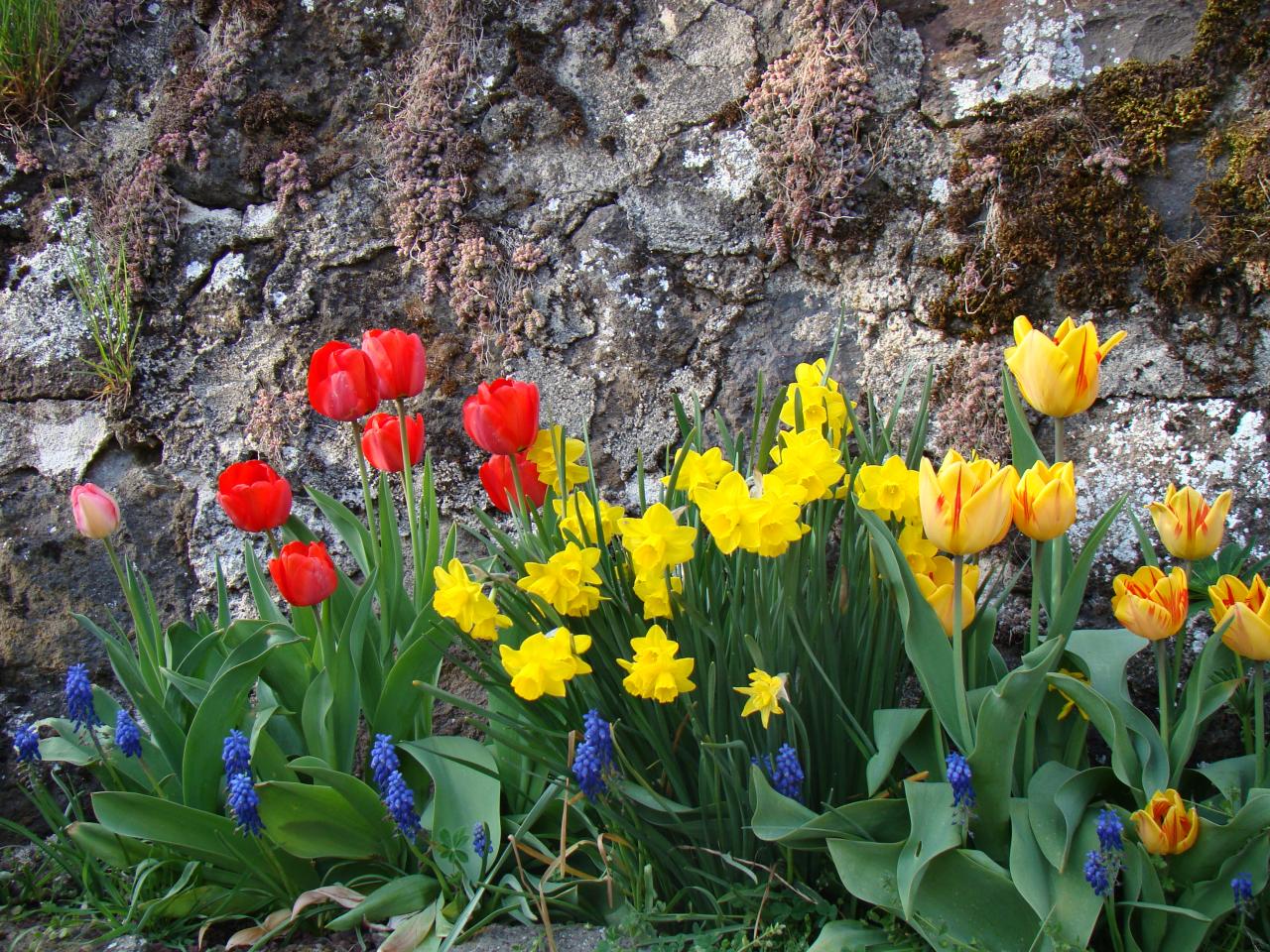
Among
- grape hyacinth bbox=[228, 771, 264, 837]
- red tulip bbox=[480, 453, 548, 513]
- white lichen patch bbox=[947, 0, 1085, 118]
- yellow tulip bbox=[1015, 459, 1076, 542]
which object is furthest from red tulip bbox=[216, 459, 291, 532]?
white lichen patch bbox=[947, 0, 1085, 118]

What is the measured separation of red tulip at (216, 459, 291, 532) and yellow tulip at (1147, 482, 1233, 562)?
1497 mm

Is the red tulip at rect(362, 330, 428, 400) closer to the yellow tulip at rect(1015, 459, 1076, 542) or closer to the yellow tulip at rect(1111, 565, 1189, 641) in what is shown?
the yellow tulip at rect(1015, 459, 1076, 542)

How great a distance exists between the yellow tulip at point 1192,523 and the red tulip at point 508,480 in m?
1.04

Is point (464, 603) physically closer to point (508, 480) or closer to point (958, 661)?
point (508, 480)

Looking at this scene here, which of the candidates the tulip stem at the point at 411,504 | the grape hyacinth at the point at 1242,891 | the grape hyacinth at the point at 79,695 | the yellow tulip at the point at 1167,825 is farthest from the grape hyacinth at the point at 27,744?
the grape hyacinth at the point at 1242,891

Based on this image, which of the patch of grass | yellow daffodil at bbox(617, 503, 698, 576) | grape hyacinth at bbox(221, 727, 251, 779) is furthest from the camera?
the patch of grass

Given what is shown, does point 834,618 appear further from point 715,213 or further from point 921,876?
point 715,213

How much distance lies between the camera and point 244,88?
276 cm

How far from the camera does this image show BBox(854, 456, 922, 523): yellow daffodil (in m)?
1.59

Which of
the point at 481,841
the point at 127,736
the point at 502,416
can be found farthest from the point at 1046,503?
the point at 127,736

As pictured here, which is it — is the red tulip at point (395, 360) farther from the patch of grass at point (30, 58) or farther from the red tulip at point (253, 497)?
the patch of grass at point (30, 58)

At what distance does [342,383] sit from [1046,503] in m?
1.23

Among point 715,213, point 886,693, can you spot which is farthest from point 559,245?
point 886,693

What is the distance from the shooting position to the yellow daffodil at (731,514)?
1.42 meters
